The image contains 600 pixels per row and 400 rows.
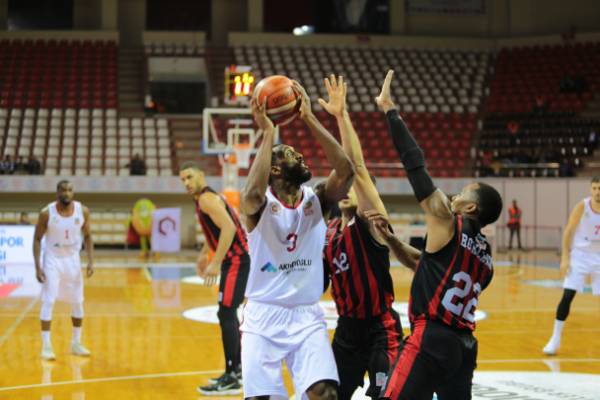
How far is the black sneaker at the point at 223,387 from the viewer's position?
6684 millimetres

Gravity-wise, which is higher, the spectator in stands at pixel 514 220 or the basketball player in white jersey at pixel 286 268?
the basketball player in white jersey at pixel 286 268

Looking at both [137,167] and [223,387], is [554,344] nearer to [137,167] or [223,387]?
[223,387]

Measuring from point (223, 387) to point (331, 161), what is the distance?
122 inches

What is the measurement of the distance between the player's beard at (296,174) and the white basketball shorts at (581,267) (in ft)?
17.3

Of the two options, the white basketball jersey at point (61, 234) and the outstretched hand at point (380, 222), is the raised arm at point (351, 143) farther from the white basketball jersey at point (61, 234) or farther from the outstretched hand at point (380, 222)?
the white basketball jersey at point (61, 234)

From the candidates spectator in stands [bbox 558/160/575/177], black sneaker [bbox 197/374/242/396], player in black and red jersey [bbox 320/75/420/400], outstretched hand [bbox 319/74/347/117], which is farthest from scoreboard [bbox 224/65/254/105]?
spectator in stands [bbox 558/160/575/177]

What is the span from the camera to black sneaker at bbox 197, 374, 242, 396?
6.68m

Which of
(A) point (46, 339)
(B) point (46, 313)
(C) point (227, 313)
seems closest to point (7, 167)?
(B) point (46, 313)

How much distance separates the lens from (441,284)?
13.1 feet

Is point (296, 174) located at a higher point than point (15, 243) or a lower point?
higher

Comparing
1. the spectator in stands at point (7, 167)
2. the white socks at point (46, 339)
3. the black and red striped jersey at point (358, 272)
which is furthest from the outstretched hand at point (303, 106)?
the spectator in stands at point (7, 167)

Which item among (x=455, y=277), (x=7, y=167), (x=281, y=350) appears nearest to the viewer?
(x=455, y=277)

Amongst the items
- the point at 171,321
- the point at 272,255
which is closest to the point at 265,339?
the point at 272,255

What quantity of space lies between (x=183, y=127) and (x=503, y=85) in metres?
11.4
